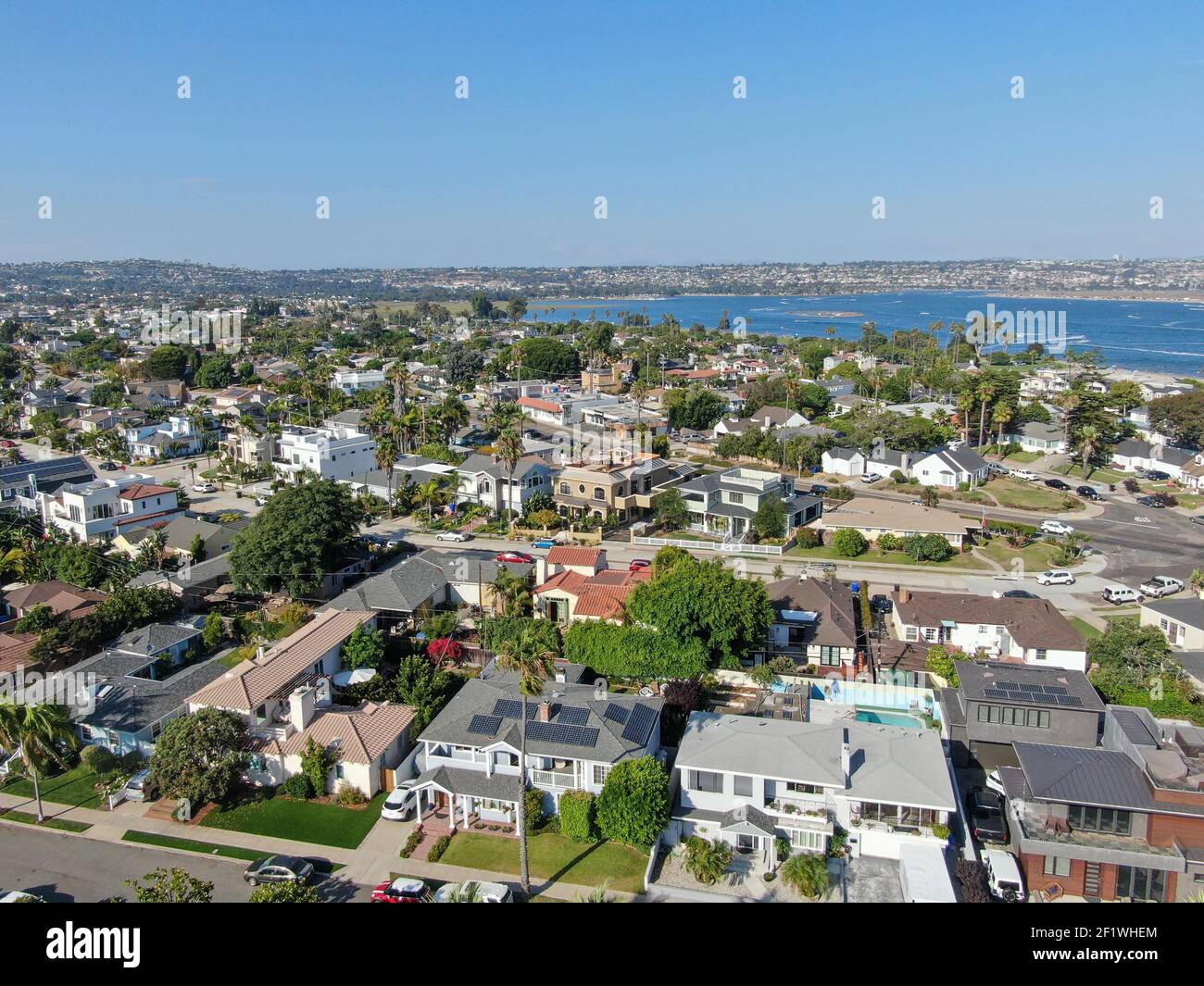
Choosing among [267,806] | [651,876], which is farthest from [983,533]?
[267,806]

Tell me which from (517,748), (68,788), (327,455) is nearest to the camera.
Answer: (517,748)

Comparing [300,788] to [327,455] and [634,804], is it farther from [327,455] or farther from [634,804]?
[327,455]

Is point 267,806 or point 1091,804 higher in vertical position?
point 1091,804

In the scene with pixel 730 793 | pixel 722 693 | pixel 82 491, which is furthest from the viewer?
pixel 82 491

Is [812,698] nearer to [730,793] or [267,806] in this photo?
[730,793]

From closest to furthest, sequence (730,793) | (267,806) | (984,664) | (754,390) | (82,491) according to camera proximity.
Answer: (730,793) < (267,806) < (984,664) < (82,491) < (754,390)

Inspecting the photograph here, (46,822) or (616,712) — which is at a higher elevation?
(616,712)

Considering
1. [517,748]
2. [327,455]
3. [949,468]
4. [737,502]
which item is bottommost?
[517,748]

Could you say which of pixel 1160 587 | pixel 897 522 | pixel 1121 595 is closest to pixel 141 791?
pixel 897 522
